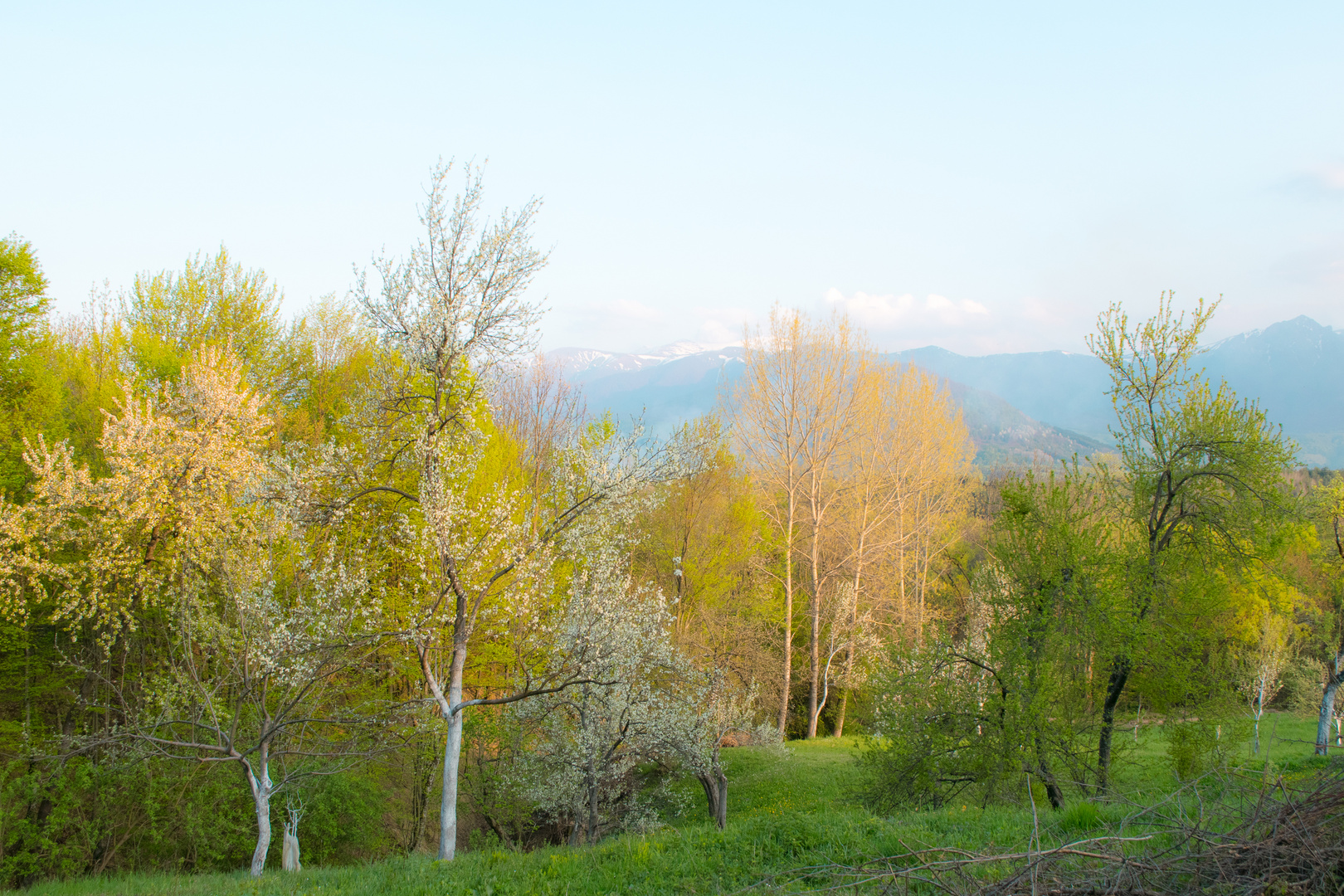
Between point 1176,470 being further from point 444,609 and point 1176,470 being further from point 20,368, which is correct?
point 20,368

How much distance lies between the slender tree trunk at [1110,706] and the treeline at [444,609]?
0.07 meters

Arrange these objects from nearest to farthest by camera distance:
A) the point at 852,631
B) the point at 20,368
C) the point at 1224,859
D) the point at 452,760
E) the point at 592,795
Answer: the point at 1224,859, the point at 452,760, the point at 592,795, the point at 20,368, the point at 852,631

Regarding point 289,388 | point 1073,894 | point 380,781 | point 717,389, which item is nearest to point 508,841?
point 380,781

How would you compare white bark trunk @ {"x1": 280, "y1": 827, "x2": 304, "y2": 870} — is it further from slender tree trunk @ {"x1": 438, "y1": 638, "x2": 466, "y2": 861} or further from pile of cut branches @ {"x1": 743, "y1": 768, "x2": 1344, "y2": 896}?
pile of cut branches @ {"x1": 743, "y1": 768, "x2": 1344, "y2": 896}

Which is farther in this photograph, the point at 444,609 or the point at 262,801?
the point at 444,609

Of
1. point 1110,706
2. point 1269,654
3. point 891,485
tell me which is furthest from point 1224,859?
point 891,485

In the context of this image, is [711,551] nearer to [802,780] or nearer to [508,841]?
[802,780]

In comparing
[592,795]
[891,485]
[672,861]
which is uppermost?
[891,485]

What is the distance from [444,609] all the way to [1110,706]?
12.4 meters

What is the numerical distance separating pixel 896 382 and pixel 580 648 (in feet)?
77.7

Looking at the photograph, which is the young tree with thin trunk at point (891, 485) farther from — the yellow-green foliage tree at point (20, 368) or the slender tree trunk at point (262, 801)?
the yellow-green foliage tree at point (20, 368)

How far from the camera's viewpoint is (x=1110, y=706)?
1252 centimetres

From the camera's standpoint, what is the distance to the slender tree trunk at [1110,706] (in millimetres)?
11969

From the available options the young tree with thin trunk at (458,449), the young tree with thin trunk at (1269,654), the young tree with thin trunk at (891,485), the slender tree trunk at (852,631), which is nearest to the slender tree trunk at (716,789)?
the young tree with thin trunk at (458,449)
